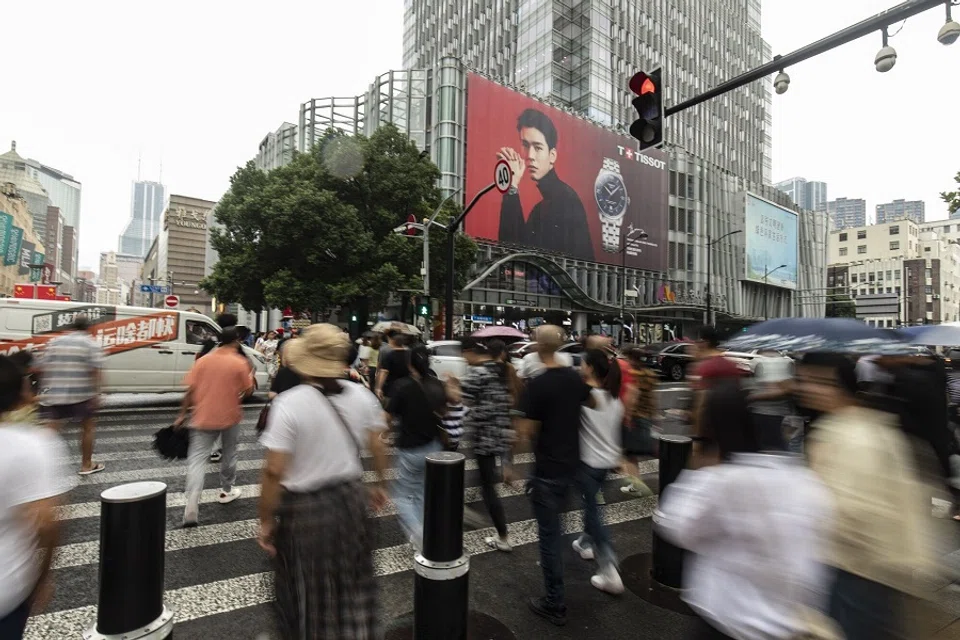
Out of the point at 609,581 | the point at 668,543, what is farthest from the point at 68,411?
the point at 668,543

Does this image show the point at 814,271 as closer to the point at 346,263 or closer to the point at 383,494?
the point at 346,263

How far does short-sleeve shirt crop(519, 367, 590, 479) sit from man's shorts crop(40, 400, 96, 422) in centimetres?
508

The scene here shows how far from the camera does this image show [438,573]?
2689 millimetres

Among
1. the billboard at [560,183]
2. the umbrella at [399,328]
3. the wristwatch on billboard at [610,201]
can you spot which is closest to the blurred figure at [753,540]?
the umbrella at [399,328]

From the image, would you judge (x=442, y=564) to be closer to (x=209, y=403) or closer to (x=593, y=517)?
(x=593, y=517)

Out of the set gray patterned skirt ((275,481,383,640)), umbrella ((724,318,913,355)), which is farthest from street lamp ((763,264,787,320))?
gray patterned skirt ((275,481,383,640))

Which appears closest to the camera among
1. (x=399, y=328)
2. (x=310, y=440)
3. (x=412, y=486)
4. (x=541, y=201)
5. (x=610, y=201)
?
(x=310, y=440)

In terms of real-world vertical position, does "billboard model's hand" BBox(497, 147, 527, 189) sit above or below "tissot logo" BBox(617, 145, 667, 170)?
below

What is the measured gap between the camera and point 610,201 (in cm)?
4341

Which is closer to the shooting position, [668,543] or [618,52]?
[668,543]

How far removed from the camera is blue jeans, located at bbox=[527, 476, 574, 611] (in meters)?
3.28

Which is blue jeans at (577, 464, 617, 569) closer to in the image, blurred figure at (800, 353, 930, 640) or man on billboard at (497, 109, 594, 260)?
blurred figure at (800, 353, 930, 640)

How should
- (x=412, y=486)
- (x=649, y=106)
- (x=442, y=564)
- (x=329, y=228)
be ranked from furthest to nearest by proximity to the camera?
(x=329, y=228) → (x=649, y=106) → (x=412, y=486) → (x=442, y=564)

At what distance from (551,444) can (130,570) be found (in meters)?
2.39
